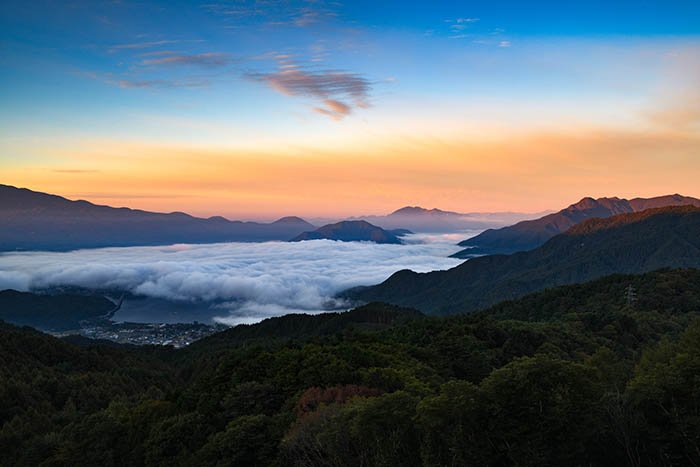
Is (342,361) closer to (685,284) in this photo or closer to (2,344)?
(2,344)

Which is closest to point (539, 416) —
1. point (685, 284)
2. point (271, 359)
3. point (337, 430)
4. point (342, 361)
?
point (337, 430)

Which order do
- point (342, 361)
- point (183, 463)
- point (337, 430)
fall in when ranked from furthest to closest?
1. point (342, 361)
2. point (183, 463)
3. point (337, 430)

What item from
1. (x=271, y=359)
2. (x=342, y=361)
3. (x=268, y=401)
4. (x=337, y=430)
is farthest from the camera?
(x=271, y=359)

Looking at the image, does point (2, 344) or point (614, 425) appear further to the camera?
point (2, 344)

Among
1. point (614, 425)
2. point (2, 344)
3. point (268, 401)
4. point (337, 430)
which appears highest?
point (614, 425)

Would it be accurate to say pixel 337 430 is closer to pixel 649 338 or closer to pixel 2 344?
pixel 649 338

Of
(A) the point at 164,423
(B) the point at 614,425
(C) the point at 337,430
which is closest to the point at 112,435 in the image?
(A) the point at 164,423

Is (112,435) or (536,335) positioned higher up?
(536,335)
